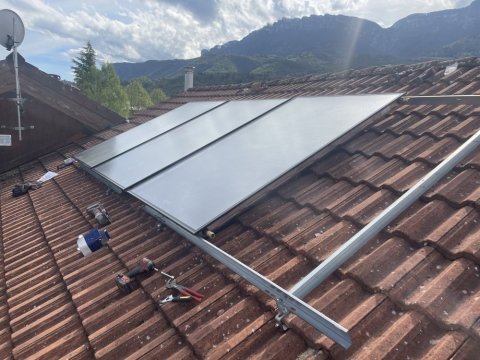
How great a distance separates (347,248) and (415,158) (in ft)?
4.85

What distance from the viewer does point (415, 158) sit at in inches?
119

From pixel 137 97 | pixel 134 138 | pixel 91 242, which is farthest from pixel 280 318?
pixel 137 97

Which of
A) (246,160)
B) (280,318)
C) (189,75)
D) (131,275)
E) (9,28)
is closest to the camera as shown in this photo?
(280,318)

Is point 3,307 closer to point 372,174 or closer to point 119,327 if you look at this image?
point 119,327

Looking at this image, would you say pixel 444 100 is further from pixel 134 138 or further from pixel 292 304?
pixel 134 138

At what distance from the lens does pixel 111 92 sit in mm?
57094

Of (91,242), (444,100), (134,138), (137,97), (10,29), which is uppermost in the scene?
(10,29)

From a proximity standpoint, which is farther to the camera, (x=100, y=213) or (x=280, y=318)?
(x=100, y=213)

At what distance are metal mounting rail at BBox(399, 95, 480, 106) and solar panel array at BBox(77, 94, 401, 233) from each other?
377 mm

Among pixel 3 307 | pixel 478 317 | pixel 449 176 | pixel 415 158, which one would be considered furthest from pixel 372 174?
pixel 3 307

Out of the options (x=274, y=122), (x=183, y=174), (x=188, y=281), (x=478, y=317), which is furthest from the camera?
(x=274, y=122)

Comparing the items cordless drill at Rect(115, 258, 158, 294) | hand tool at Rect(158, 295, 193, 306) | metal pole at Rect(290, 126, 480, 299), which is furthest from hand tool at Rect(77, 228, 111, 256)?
metal pole at Rect(290, 126, 480, 299)

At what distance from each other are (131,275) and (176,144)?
7.01ft

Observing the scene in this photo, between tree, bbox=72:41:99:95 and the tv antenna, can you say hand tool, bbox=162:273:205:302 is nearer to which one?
the tv antenna
